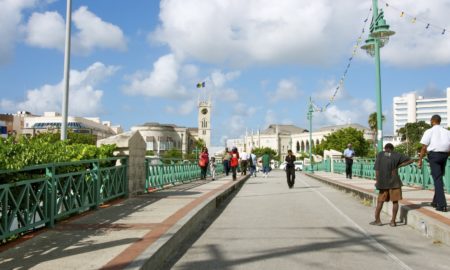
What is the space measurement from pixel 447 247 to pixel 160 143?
17903cm

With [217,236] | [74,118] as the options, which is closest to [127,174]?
[217,236]

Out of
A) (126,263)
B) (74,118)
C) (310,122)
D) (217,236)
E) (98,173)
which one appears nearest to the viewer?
(126,263)

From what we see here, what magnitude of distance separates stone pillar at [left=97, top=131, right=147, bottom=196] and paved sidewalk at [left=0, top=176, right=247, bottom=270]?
2.45m

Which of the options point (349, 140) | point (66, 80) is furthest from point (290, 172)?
point (349, 140)

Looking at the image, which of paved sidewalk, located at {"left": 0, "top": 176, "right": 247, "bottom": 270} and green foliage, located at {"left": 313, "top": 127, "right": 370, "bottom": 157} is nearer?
paved sidewalk, located at {"left": 0, "top": 176, "right": 247, "bottom": 270}

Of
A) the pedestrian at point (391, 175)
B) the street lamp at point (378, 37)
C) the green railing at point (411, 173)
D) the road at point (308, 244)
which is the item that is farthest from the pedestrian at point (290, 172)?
the pedestrian at point (391, 175)

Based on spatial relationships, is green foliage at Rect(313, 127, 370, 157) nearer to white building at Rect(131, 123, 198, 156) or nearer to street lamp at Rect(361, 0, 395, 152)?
white building at Rect(131, 123, 198, 156)

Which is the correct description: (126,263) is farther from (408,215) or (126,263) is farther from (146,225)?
(408,215)

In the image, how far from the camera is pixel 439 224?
26.7ft

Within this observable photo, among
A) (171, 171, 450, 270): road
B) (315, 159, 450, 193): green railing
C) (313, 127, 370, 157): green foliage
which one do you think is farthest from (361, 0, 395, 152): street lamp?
(313, 127, 370, 157): green foliage

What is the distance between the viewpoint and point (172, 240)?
709 centimetres

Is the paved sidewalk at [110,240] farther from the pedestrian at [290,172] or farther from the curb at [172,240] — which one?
the pedestrian at [290,172]

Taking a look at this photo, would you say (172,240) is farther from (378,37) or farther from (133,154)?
(378,37)

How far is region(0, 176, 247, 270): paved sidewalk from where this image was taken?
18.1 feet
